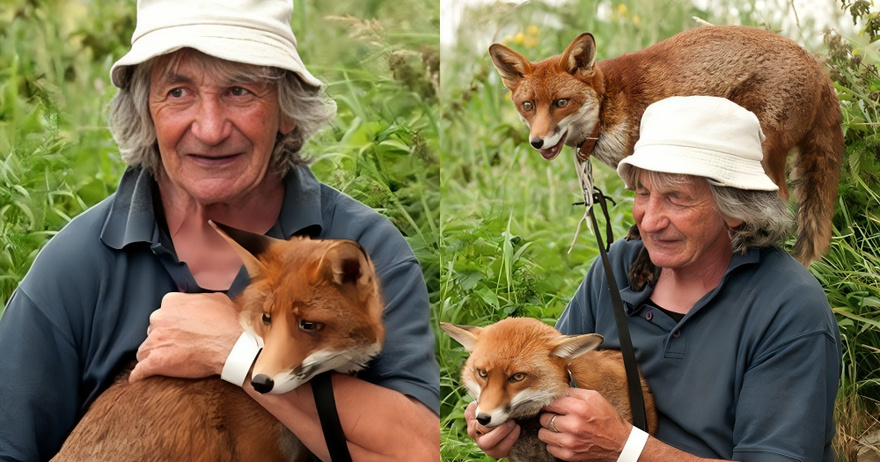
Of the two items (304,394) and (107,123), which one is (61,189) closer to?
(107,123)

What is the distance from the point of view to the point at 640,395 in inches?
107

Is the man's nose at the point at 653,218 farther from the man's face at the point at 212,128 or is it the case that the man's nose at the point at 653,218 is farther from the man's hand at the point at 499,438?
the man's face at the point at 212,128

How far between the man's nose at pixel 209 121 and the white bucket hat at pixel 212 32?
0.14m

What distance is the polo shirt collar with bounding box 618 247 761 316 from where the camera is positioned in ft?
8.70

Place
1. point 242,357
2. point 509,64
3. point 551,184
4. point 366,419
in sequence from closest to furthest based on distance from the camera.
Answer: point 242,357, point 366,419, point 509,64, point 551,184

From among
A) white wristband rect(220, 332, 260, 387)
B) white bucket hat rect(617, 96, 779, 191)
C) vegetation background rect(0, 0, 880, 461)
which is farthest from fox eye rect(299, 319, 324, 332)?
white bucket hat rect(617, 96, 779, 191)

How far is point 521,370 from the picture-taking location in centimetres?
271

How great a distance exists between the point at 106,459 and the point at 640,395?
4.87 feet

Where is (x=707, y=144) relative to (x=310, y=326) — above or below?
above

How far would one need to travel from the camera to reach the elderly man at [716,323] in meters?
2.54

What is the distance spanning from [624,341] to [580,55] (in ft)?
2.85

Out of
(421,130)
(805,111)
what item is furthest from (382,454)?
(805,111)

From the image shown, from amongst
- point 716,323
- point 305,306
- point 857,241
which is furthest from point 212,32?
point 857,241

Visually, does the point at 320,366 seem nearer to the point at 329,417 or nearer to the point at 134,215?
the point at 329,417
